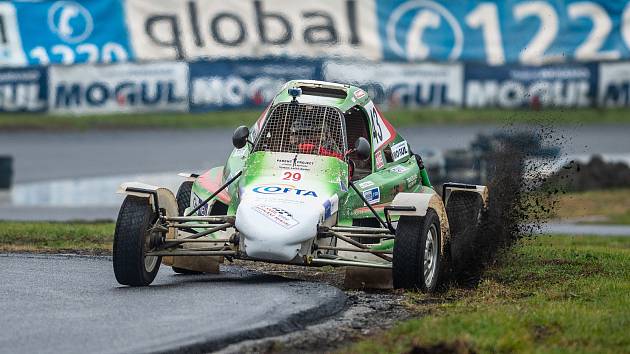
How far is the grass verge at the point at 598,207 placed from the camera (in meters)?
22.1

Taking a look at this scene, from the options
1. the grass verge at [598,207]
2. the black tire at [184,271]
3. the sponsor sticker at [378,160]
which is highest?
the sponsor sticker at [378,160]

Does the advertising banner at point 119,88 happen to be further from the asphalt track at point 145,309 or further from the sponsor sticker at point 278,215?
the sponsor sticker at point 278,215

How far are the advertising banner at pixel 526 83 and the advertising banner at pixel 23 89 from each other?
9731 mm

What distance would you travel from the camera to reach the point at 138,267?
33.0 feet

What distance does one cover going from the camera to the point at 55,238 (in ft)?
48.4

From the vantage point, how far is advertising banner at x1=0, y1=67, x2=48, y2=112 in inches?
Result: 1174

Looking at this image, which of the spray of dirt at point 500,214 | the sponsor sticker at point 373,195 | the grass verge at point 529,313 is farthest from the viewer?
the spray of dirt at point 500,214

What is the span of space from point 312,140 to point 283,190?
936 mm

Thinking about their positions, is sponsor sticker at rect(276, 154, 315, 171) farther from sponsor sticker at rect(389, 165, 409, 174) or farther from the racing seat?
sponsor sticker at rect(389, 165, 409, 174)

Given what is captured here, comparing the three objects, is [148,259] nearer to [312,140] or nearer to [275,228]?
[275,228]

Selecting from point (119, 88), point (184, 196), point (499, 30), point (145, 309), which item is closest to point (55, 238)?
point (184, 196)

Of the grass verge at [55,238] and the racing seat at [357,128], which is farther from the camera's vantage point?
the grass verge at [55,238]

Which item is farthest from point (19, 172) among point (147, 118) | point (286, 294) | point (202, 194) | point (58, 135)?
point (286, 294)

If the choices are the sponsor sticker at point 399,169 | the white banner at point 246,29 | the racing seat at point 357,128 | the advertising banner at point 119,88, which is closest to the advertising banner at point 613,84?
the white banner at point 246,29
